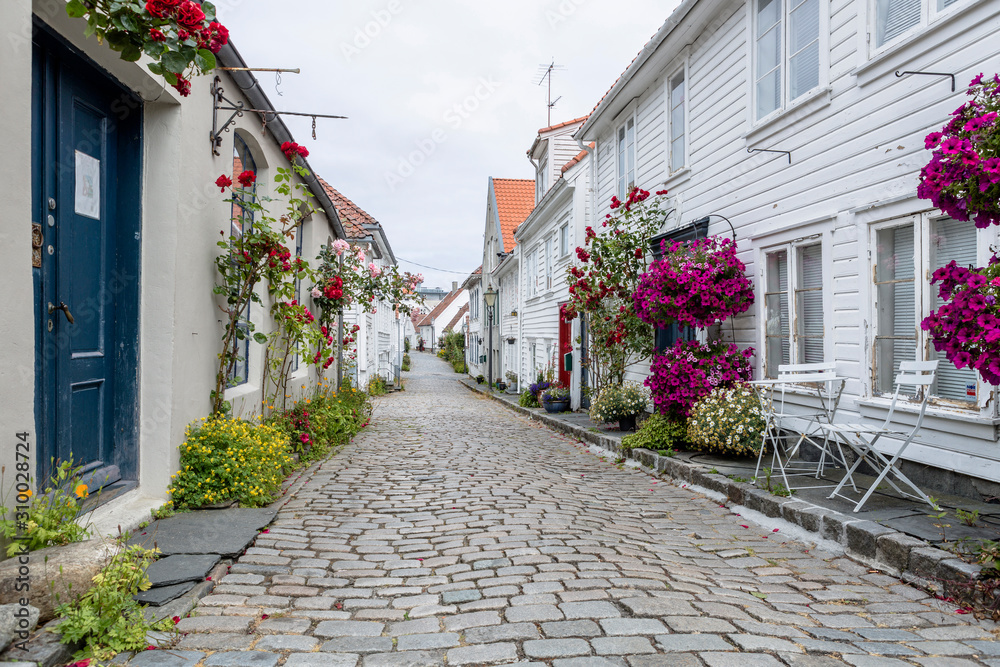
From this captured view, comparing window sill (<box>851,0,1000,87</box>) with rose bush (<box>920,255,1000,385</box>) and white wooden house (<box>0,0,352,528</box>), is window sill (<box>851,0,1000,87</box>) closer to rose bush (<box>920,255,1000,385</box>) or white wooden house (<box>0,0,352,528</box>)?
rose bush (<box>920,255,1000,385</box>)

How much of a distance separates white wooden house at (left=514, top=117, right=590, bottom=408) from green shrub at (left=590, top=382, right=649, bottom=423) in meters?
3.04

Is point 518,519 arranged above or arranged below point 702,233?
below

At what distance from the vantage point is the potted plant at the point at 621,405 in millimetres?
10148

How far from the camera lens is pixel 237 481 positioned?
5.05 m

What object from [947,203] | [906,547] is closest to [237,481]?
[906,547]

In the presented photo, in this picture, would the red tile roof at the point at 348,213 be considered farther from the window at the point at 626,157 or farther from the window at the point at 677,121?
the window at the point at 677,121

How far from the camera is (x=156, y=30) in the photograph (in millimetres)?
2934

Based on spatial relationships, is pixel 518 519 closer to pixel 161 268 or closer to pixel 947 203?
pixel 161 268

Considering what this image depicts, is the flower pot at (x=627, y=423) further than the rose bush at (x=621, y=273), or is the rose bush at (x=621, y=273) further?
the flower pot at (x=627, y=423)

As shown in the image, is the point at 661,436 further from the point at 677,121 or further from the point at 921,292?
the point at 677,121

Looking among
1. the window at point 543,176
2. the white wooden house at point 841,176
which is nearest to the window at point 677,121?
the white wooden house at point 841,176

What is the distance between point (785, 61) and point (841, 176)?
1.67 m

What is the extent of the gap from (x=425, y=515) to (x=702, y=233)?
18.3 ft

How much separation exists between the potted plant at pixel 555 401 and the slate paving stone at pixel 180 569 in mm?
11228
